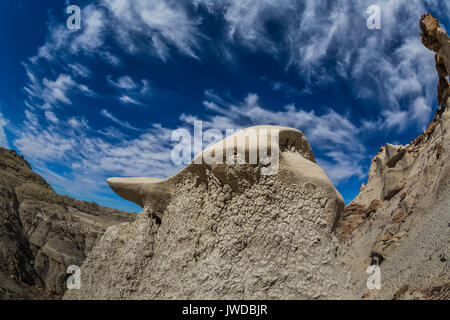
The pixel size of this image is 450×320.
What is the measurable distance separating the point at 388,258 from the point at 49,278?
14593 mm

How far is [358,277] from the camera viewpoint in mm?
15219

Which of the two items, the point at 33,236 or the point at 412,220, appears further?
the point at 412,220

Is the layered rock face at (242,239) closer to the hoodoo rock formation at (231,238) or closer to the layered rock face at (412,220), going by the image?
the hoodoo rock formation at (231,238)

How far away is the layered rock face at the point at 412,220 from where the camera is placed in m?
9.89

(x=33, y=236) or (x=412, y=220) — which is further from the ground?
(x=412, y=220)

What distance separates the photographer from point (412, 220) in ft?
49.6

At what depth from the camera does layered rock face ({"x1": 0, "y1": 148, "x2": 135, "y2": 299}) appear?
8.07 m

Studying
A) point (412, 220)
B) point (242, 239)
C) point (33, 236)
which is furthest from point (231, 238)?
point (412, 220)

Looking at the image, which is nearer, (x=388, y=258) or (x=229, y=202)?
(x=229, y=202)

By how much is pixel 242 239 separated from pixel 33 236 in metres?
12.5

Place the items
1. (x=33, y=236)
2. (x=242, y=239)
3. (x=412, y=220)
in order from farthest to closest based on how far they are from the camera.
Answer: (x=412, y=220) → (x=33, y=236) → (x=242, y=239)

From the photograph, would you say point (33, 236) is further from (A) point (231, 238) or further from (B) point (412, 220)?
(B) point (412, 220)
